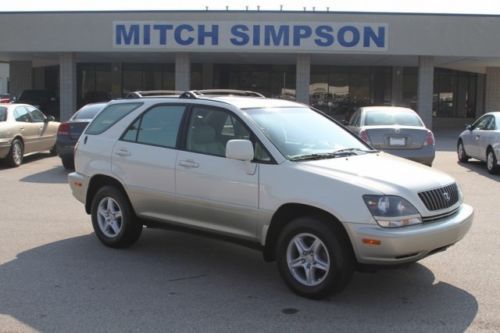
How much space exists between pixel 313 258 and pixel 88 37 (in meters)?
22.1

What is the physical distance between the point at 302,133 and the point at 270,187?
88 centimetres

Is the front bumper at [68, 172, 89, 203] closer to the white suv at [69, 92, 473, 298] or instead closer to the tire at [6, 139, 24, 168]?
the white suv at [69, 92, 473, 298]

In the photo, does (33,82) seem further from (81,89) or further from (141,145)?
(141,145)

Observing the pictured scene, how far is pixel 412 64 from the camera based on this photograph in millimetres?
30109

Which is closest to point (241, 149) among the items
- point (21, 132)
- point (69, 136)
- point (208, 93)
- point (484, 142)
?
point (208, 93)

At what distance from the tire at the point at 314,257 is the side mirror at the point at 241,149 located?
695 mm

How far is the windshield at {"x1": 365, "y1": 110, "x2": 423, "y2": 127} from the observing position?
1245cm

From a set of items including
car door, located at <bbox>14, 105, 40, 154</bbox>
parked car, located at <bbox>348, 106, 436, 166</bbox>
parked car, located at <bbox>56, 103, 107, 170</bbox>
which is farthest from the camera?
car door, located at <bbox>14, 105, 40, 154</bbox>

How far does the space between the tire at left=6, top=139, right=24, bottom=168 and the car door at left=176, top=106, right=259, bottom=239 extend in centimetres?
905

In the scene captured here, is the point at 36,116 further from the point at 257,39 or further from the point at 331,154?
the point at 331,154

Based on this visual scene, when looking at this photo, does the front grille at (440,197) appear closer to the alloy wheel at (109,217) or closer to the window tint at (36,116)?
the alloy wheel at (109,217)

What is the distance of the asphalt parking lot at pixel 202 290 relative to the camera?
456 cm

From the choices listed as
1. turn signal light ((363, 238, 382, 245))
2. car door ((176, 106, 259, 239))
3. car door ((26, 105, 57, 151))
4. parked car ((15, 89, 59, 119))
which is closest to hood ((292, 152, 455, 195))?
turn signal light ((363, 238, 382, 245))

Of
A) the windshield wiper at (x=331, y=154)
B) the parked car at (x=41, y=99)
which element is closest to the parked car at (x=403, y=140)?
the windshield wiper at (x=331, y=154)
